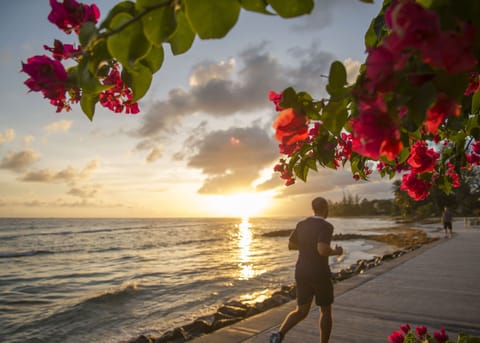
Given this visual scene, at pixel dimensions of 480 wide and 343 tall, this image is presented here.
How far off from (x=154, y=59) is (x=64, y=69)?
0.95ft

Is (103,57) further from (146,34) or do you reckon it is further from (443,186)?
(443,186)

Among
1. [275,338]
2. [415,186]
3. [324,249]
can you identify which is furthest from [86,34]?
[275,338]

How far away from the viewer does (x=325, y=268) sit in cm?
438

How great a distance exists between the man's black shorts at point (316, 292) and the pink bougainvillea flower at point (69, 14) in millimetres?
3782

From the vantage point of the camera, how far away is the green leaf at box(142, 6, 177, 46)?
104 centimetres

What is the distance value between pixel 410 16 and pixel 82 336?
8.42 m

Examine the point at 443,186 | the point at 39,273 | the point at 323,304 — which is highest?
the point at 443,186

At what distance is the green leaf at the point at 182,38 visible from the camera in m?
1.23

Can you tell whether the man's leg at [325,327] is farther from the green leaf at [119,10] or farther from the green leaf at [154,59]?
the green leaf at [119,10]

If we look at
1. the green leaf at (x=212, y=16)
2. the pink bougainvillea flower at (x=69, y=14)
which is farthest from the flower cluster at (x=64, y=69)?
the green leaf at (x=212, y=16)

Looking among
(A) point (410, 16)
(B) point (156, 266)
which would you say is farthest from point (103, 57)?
(B) point (156, 266)

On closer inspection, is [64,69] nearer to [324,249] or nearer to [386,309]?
[324,249]

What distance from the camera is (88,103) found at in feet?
4.49

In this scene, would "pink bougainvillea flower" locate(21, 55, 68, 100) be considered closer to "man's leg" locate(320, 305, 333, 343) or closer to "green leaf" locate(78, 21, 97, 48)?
"green leaf" locate(78, 21, 97, 48)
